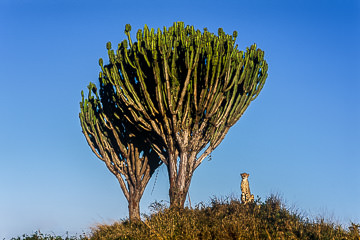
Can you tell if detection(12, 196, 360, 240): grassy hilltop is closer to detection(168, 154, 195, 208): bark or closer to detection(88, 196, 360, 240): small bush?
detection(88, 196, 360, 240): small bush

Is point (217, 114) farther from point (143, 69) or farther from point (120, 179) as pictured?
point (120, 179)

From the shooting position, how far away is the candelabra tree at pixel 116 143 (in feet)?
63.2

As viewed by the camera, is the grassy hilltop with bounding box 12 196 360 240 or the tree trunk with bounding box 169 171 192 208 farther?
the tree trunk with bounding box 169 171 192 208

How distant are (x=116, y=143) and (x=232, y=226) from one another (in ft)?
30.9

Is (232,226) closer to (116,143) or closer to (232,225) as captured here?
(232,225)

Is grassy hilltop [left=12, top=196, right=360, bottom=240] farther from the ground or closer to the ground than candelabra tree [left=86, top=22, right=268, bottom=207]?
closer to the ground

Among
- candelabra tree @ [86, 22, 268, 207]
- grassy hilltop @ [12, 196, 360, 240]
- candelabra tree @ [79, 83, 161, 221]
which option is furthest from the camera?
candelabra tree @ [79, 83, 161, 221]

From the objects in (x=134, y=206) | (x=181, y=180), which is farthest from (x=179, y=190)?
(x=134, y=206)

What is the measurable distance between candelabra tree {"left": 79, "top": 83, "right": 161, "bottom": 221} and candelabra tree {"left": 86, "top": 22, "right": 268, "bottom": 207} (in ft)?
5.10

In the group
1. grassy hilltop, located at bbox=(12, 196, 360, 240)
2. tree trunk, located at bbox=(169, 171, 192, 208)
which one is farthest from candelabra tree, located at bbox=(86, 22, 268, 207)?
grassy hilltop, located at bbox=(12, 196, 360, 240)

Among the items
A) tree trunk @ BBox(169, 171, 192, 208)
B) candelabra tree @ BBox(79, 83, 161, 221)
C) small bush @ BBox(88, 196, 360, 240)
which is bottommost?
small bush @ BBox(88, 196, 360, 240)

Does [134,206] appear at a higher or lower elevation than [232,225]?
higher

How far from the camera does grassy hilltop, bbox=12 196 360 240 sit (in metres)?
11.0

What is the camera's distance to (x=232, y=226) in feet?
37.5
